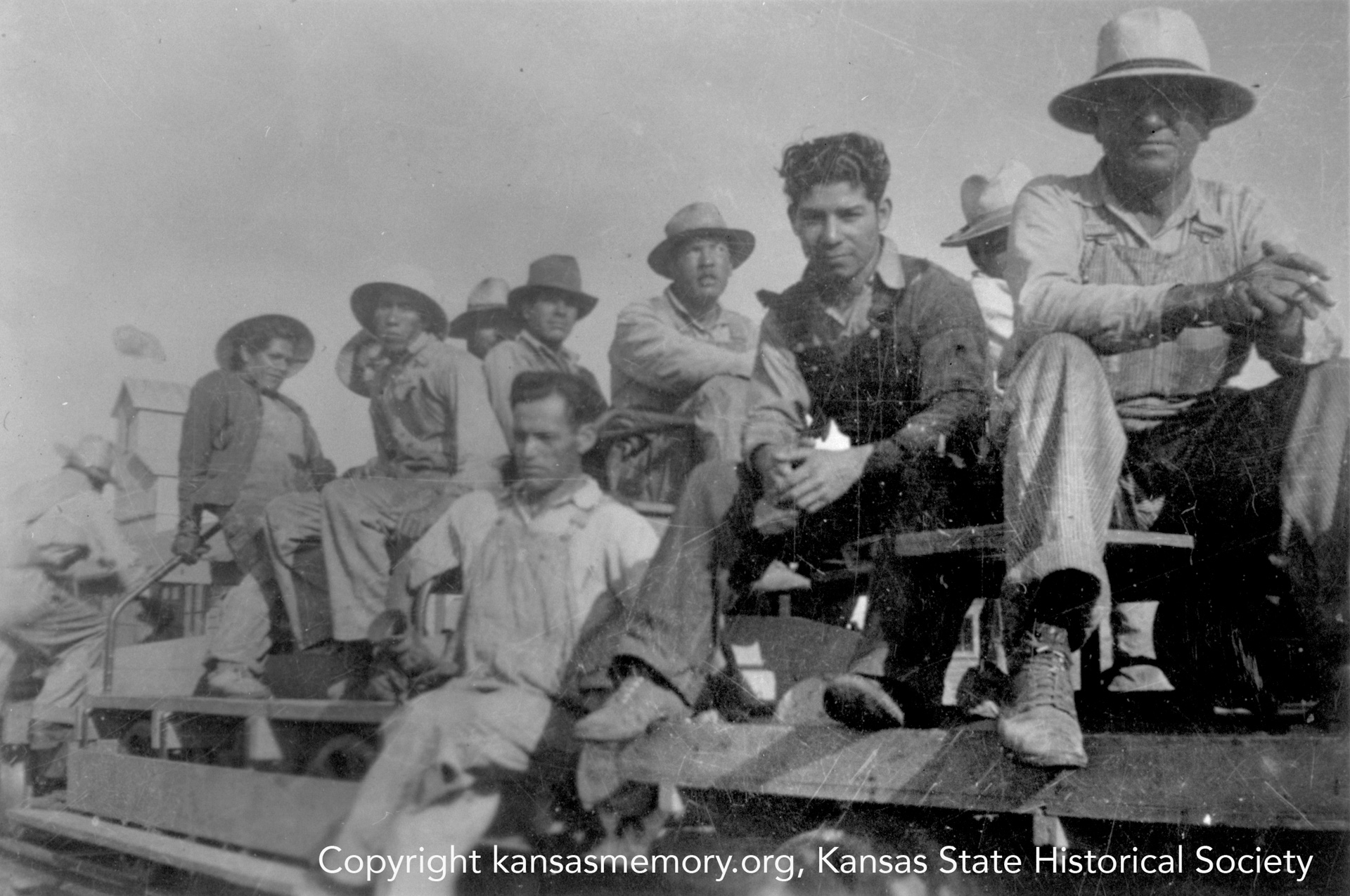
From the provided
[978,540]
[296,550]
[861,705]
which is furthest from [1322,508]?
[296,550]

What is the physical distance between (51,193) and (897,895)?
3113 mm

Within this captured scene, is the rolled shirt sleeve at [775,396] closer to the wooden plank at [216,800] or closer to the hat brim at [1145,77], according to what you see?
the hat brim at [1145,77]

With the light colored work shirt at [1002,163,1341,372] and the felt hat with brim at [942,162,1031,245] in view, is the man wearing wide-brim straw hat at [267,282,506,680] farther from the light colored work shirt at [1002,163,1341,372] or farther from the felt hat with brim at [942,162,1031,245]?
the light colored work shirt at [1002,163,1341,372]

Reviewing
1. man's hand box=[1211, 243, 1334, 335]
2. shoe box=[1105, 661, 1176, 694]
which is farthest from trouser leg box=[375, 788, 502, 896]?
man's hand box=[1211, 243, 1334, 335]

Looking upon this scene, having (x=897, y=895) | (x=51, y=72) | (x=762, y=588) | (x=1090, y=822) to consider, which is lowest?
(x=897, y=895)

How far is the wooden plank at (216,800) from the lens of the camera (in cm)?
292

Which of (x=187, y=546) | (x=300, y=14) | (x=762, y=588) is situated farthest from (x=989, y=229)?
(x=187, y=546)

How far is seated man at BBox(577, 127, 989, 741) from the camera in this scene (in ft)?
6.82

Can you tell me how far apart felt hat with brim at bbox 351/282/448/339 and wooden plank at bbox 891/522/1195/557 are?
168 cm

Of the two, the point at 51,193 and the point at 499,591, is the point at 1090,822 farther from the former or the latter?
the point at 51,193

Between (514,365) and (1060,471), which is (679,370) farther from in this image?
(1060,471)

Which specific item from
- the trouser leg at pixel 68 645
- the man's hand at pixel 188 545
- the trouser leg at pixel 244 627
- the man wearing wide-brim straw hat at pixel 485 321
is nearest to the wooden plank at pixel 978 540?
the man wearing wide-brim straw hat at pixel 485 321

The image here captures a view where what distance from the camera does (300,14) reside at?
2.91 meters

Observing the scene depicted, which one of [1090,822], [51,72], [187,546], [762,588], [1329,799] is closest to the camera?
[1329,799]
